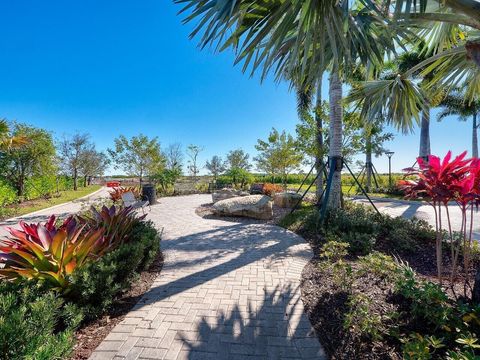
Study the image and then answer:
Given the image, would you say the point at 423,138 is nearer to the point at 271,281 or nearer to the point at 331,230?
the point at 331,230

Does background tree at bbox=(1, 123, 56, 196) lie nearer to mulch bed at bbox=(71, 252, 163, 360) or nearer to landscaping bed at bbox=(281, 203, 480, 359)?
mulch bed at bbox=(71, 252, 163, 360)

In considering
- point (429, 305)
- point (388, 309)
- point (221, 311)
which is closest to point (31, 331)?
point (221, 311)

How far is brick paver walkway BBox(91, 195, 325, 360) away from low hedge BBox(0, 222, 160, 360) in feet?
1.22

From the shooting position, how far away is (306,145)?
11.2 meters

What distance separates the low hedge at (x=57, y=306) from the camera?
153cm

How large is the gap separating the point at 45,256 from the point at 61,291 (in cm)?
53

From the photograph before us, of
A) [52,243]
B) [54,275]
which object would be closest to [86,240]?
[52,243]

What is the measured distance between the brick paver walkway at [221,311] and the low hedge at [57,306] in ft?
1.22

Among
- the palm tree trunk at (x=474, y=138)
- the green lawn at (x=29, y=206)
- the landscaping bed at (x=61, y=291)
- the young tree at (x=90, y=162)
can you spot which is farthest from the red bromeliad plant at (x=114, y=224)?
the palm tree trunk at (x=474, y=138)

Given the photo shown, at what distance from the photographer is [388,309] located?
2578 mm

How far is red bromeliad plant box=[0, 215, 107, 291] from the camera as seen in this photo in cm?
254

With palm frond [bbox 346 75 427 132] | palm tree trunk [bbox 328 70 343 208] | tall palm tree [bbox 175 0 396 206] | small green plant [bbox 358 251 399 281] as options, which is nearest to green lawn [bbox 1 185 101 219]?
tall palm tree [bbox 175 0 396 206]

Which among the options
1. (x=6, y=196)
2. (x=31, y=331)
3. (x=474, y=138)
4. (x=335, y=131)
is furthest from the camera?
(x=474, y=138)

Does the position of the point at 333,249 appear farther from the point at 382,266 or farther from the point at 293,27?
the point at 293,27
